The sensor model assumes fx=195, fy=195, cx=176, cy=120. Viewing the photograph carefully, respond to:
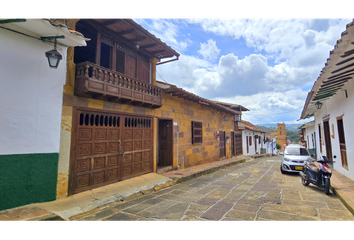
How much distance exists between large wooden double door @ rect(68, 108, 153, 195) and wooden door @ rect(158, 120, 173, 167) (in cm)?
153

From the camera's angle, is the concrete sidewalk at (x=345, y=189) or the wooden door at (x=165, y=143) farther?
the wooden door at (x=165, y=143)

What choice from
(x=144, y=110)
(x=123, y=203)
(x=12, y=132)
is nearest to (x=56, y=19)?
(x=12, y=132)

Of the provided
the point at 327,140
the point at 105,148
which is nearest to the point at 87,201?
the point at 105,148

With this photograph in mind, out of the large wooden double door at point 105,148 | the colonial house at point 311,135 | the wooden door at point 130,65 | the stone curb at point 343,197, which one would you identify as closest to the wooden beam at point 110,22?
the wooden door at point 130,65

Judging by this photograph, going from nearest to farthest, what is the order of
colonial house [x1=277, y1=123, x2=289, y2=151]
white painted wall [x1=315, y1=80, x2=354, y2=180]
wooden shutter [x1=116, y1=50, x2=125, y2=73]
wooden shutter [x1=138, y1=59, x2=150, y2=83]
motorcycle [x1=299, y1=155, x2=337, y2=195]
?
motorcycle [x1=299, y1=155, x2=337, y2=195] → white painted wall [x1=315, y1=80, x2=354, y2=180] → wooden shutter [x1=116, y1=50, x2=125, y2=73] → wooden shutter [x1=138, y1=59, x2=150, y2=83] → colonial house [x1=277, y1=123, x2=289, y2=151]

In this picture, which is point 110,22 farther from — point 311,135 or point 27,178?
point 311,135

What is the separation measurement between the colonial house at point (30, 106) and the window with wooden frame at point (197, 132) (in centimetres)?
674

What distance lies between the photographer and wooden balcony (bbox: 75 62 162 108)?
4941mm

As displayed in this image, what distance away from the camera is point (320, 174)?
17.9ft

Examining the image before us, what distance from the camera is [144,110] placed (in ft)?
23.7

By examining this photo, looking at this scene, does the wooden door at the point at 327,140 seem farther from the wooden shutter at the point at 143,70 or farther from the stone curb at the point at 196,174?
the wooden shutter at the point at 143,70

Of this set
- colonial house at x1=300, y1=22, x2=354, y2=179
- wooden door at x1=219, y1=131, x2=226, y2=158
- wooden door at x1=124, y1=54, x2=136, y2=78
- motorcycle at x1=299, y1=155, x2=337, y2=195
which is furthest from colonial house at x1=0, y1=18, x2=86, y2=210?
wooden door at x1=219, y1=131, x2=226, y2=158

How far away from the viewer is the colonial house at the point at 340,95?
358cm

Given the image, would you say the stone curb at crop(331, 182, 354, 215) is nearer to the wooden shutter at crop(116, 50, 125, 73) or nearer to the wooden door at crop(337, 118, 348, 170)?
the wooden door at crop(337, 118, 348, 170)
